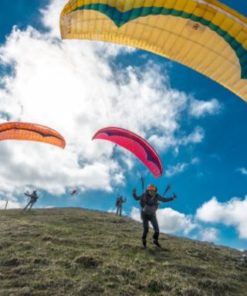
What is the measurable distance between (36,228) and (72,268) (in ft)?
28.9

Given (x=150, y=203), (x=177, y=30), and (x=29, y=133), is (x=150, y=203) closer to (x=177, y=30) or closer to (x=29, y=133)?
(x=177, y=30)

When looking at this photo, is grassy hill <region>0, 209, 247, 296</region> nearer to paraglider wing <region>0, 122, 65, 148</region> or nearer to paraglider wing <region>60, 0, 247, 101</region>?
paraglider wing <region>60, 0, 247, 101</region>

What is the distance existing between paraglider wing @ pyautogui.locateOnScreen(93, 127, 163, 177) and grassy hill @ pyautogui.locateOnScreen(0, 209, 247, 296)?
3.87 m

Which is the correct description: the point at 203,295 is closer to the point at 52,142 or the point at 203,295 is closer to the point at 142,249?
the point at 142,249

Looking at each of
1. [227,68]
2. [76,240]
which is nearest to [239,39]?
[227,68]

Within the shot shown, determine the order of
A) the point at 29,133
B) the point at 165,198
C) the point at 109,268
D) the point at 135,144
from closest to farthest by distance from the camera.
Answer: the point at 109,268
the point at 165,198
the point at 135,144
the point at 29,133

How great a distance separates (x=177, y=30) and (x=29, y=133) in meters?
15.5

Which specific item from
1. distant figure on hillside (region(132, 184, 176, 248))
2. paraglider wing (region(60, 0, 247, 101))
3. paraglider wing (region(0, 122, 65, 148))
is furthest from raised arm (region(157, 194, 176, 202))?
paraglider wing (region(0, 122, 65, 148))

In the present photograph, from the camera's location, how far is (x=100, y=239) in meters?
18.2

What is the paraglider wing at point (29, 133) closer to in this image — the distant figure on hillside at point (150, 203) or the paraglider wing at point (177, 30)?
the distant figure on hillside at point (150, 203)

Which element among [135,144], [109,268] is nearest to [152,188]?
[135,144]

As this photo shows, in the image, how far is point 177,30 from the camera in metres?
11.8

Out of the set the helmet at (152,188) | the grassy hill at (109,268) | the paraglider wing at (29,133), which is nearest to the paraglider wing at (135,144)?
the helmet at (152,188)

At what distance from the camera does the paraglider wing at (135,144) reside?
17516 mm
